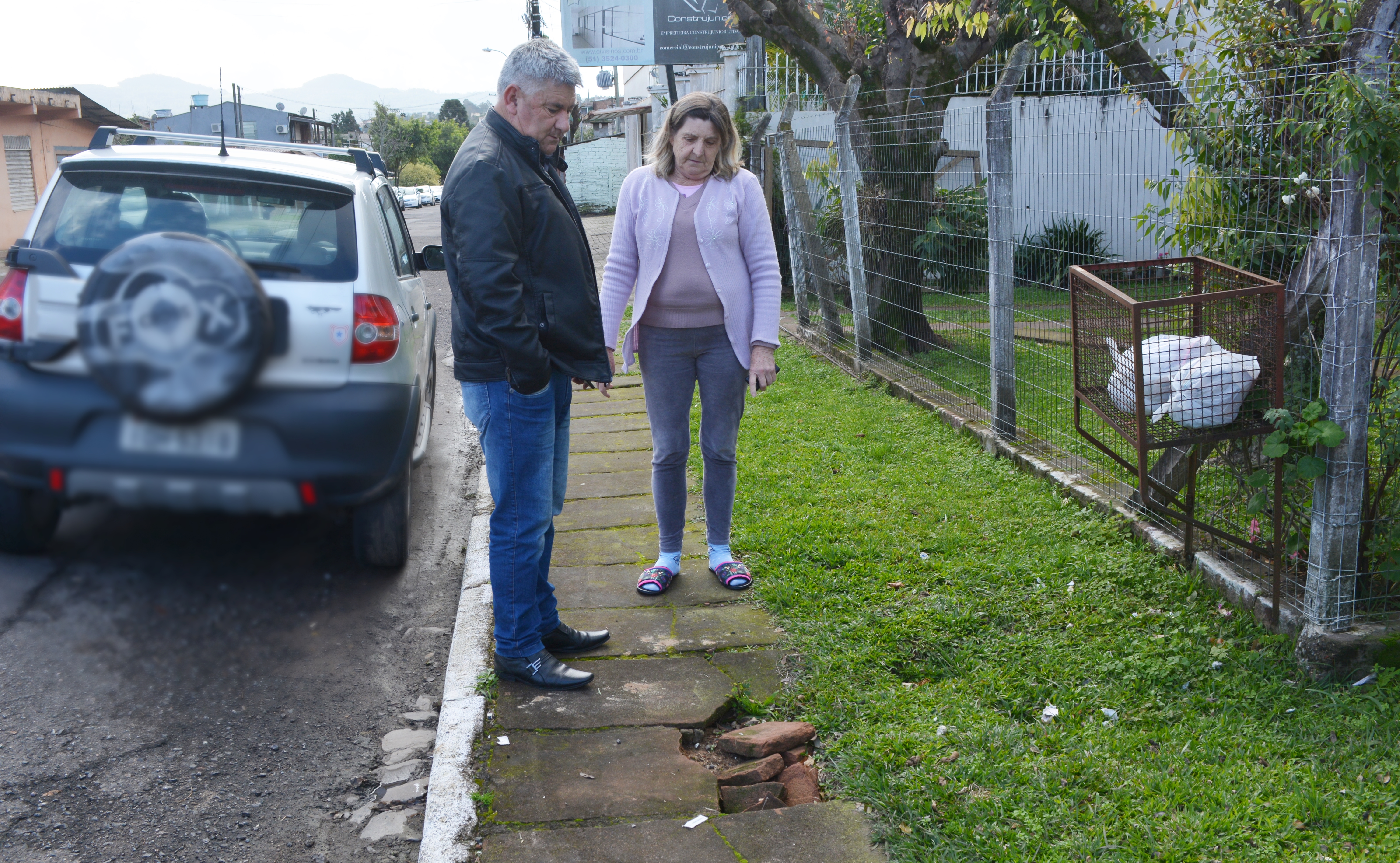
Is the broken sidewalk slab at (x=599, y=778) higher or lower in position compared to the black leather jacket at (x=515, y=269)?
lower

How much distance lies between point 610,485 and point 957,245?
2782 mm

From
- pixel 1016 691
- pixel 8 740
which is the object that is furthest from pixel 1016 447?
pixel 8 740

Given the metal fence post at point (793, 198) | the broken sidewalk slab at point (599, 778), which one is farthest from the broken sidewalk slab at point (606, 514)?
the metal fence post at point (793, 198)

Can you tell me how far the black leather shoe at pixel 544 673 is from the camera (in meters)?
3.13

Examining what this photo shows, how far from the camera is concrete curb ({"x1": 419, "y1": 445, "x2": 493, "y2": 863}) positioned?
8.19 feet

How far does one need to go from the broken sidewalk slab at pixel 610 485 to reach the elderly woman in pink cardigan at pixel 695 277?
3.91ft

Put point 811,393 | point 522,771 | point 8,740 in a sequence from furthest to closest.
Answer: point 811,393
point 522,771
point 8,740

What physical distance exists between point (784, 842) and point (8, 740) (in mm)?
1879

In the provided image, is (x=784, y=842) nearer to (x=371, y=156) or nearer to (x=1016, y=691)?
(x=1016, y=691)

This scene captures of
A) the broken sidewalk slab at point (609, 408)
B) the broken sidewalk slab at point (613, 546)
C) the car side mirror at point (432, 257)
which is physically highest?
the car side mirror at point (432, 257)

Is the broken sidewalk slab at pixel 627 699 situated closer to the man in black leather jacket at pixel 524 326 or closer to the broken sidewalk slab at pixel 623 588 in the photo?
the man in black leather jacket at pixel 524 326

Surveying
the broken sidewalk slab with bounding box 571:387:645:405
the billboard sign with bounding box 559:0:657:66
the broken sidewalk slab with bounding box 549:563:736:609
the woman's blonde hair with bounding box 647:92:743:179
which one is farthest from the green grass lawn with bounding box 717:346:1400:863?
the billboard sign with bounding box 559:0:657:66

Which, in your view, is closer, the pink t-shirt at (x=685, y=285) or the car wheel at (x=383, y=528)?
the car wheel at (x=383, y=528)

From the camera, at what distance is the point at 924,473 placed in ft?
16.9
